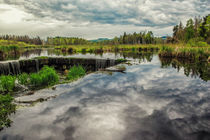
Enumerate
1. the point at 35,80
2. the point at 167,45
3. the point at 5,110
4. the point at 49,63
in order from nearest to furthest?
the point at 5,110
the point at 35,80
the point at 49,63
the point at 167,45

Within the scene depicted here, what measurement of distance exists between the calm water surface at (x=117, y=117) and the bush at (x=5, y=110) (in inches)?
7.5

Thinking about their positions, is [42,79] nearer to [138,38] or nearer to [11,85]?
[11,85]

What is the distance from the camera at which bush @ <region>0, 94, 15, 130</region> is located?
3.40 metres

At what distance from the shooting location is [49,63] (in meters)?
18.6

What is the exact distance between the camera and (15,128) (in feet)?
10.5

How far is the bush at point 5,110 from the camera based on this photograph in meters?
3.40

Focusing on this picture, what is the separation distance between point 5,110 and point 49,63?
15.6 m

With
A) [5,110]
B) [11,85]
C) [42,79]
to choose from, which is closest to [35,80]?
[42,79]

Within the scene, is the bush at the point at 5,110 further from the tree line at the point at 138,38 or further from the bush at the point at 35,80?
the tree line at the point at 138,38

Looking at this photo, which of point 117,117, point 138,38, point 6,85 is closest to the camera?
point 117,117

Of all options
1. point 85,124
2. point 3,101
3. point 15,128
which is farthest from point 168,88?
point 3,101

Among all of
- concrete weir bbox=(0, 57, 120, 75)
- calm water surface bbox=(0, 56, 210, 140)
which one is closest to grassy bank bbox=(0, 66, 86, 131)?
calm water surface bbox=(0, 56, 210, 140)

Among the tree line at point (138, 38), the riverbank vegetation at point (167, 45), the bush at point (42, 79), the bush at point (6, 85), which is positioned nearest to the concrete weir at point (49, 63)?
the bush at point (6, 85)

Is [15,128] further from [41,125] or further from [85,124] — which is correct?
[85,124]
